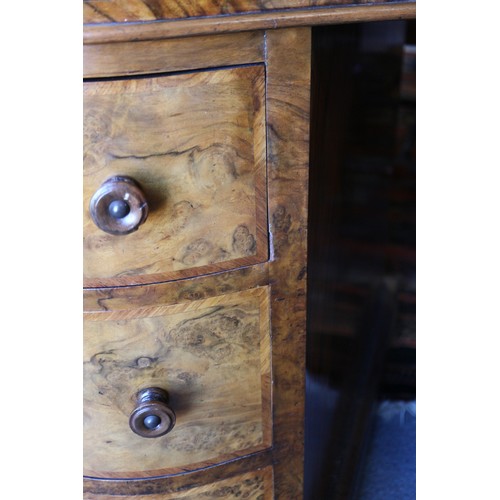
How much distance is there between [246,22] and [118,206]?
0.47 ft

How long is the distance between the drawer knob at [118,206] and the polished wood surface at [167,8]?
10cm

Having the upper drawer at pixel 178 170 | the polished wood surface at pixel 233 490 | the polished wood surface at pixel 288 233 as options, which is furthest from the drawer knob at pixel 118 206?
the polished wood surface at pixel 233 490

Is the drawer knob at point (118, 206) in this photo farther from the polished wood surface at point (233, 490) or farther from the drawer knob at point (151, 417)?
the polished wood surface at point (233, 490)

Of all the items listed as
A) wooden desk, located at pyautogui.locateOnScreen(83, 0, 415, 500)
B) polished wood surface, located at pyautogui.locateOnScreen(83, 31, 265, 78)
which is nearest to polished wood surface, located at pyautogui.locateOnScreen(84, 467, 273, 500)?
wooden desk, located at pyautogui.locateOnScreen(83, 0, 415, 500)

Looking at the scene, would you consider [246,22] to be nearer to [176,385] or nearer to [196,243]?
[196,243]

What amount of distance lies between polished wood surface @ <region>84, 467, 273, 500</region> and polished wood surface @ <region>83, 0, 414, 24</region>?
0.39m

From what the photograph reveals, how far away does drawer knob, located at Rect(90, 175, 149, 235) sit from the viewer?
49 centimetres

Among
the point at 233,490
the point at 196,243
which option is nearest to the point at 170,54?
the point at 196,243

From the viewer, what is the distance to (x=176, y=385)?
23.5 inches

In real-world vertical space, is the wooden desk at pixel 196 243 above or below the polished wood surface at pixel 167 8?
below

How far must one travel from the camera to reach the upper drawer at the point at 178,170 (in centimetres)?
Answer: 49

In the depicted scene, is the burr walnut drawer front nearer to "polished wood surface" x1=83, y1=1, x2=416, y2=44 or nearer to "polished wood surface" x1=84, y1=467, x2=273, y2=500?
"polished wood surface" x1=84, y1=467, x2=273, y2=500
